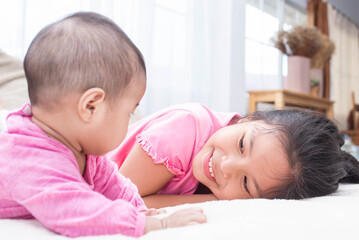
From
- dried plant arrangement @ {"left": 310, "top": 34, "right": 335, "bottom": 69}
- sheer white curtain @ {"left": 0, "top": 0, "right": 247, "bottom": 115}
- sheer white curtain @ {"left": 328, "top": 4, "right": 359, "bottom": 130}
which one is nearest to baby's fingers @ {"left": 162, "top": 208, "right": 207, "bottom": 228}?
sheer white curtain @ {"left": 0, "top": 0, "right": 247, "bottom": 115}

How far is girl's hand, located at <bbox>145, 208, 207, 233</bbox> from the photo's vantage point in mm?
537

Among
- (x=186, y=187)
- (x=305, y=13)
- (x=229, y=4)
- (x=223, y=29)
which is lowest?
(x=186, y=187)

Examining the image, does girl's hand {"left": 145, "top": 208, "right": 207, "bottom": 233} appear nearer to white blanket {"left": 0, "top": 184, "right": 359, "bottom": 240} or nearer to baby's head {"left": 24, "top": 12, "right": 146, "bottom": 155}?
white blanket {"left": 0, "top": 184, "right": 359, "bottom": 240}

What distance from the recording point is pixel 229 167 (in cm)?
94

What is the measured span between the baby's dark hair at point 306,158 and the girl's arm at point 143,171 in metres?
0.32

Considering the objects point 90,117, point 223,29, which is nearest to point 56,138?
point 90,117

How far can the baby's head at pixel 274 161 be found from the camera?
92 centimetres

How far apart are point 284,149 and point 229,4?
2.41 m

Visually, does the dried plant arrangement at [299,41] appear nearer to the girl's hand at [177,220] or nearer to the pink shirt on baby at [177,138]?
the pink shirt on baby at [177,138]

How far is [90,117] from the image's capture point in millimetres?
600

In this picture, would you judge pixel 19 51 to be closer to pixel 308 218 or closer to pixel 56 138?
pixel 56 138

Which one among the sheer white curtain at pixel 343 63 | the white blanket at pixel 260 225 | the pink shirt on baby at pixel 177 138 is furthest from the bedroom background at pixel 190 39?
the sheer white curtain at pixel 343 63

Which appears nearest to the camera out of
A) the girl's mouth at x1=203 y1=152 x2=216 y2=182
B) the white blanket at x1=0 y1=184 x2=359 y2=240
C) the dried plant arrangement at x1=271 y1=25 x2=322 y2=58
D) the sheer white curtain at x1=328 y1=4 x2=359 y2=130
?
the white blanket at x1=0 y1=184 x2=359 y2=240

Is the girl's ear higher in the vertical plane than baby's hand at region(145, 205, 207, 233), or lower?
higher
